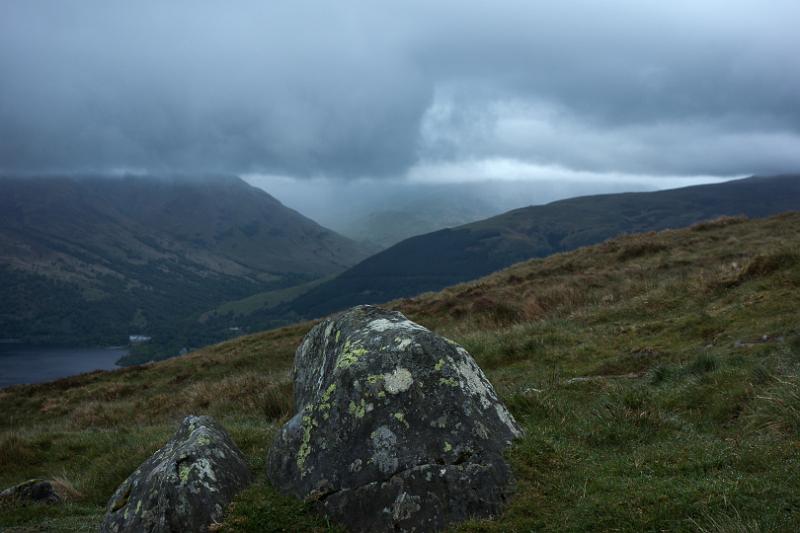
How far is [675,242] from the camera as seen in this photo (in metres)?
31.0

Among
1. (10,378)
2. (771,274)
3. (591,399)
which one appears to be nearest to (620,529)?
(591,399)

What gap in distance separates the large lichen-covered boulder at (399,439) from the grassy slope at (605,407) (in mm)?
345

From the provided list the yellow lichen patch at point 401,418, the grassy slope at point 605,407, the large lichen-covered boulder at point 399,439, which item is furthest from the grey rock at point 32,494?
the yellow lichen patch at point 401,418

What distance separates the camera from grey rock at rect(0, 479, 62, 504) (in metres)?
9.95

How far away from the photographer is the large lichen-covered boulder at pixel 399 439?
670 centimetres

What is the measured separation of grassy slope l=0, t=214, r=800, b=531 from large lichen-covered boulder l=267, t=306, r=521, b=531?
0.34m

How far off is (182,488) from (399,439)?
113 inches

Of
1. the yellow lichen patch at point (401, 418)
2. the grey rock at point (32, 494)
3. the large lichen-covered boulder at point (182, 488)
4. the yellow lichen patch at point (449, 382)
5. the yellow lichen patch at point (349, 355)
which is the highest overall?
the yellow lichen patch at point (349, 355)

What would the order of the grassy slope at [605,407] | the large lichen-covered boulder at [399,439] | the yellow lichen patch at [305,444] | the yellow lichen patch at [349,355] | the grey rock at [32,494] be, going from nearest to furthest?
the grassy slope at [605,407] < the large lichen-covered boulder at [399,439] < the yellow lichen patch at [305,444] < the yellow lichen patch at [349,355] < the grey rock at [32,494]

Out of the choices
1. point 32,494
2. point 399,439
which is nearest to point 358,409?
point 399,439

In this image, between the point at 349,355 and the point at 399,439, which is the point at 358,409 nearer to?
the point at 399,439

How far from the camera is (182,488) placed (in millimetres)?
7156

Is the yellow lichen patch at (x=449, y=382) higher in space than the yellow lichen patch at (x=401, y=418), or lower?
higher

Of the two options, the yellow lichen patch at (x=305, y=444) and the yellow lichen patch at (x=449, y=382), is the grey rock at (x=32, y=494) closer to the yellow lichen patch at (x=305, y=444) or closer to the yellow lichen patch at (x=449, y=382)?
the yellow lichen patch at (x=305, y=444)
